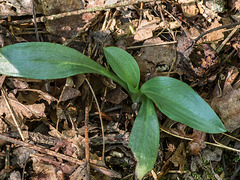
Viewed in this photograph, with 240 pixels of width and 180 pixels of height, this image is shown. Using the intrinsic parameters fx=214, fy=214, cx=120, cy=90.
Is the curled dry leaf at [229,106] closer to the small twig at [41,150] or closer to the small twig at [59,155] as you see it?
the small twig at [59,155]

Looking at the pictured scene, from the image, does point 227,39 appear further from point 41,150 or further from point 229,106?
point 41,150

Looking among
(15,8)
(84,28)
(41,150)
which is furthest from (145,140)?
(15,8)

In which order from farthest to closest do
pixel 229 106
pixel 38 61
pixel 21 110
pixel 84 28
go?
pixel 84 28, pixel 229 106, pixel 21 110, pixel 38 61

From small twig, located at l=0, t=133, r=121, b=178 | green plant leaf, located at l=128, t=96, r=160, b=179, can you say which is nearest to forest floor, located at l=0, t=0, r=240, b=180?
small twig, located at l=0, t=133, r=121, b=178

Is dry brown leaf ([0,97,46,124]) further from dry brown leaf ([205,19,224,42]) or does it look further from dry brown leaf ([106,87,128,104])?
dry brown leaf ([205,19,224,42])

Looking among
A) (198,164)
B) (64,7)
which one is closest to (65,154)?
(198,164)

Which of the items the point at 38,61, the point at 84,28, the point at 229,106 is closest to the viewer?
the point at 38,61

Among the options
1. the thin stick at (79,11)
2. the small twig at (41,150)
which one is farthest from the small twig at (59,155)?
the thin stick at (79,11)
